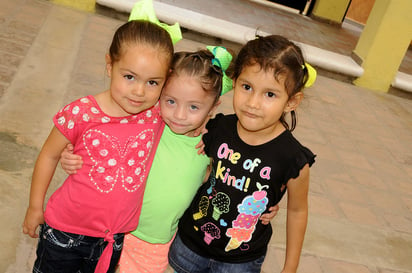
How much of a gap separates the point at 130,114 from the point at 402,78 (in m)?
7.04

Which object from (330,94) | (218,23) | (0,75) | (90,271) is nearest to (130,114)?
(90,271)

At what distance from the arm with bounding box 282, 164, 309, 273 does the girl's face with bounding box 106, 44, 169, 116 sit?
2.10 ft

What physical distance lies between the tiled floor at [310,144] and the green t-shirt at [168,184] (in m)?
0.82

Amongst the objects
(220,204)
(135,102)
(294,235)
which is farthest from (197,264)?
(135,102)

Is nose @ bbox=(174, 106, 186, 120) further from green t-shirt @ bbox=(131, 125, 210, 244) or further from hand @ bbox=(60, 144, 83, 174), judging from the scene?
hand @ bbox=(60, 144, 83, 174)

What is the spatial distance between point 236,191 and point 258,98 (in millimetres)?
375

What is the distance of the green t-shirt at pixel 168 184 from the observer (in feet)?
5.46

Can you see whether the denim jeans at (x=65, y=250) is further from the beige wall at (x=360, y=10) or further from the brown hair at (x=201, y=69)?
the beige wall at (x=360, y=10)

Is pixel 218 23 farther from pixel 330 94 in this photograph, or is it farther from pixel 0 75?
pixel 0 75

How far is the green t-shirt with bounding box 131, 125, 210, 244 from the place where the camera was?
1663 mm

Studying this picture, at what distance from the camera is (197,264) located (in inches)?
69.6

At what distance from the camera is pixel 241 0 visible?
1083cm

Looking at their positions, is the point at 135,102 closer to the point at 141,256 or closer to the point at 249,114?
the point at 249,114

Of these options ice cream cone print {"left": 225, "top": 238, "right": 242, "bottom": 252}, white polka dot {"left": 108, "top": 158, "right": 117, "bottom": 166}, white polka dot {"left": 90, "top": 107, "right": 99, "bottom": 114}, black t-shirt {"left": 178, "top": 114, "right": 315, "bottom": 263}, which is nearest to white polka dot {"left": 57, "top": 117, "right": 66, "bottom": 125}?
white polka dot {"left": 90, "top": 107, "right": 99, "bottom": 114}
